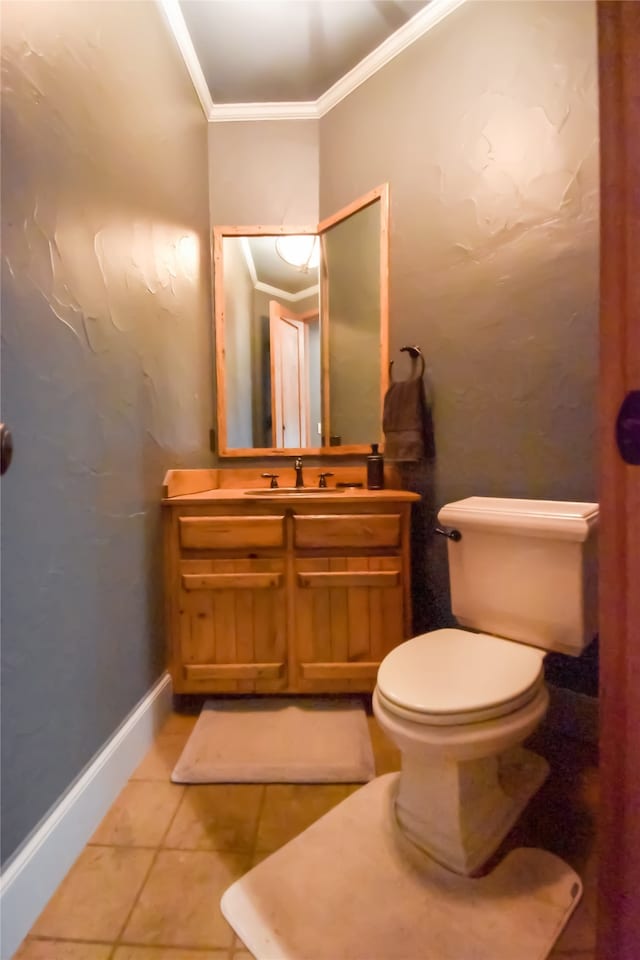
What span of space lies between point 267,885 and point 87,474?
3.52ft

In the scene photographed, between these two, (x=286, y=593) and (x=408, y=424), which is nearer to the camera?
(x=286, y=593)

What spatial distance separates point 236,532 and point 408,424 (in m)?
0.79

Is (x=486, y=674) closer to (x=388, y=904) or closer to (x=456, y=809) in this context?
(x=456, y=809)

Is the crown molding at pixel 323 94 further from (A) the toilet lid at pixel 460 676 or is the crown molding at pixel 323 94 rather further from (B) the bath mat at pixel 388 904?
(B) the bath mat at pixel 388 904

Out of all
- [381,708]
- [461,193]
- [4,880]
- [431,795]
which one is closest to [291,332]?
[461,193]

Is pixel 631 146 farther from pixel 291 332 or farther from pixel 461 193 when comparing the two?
pixel 291 332

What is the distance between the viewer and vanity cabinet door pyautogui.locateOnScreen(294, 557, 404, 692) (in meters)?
1.64

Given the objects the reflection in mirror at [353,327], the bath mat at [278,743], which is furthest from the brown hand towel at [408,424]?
the bath mat at [278,743]

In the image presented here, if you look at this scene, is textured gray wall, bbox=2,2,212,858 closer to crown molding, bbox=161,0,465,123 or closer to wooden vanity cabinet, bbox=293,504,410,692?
crown molding, bbox=161,0,465,123

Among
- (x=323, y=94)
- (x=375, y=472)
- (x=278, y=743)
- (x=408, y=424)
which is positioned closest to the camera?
(x=278, y=743)

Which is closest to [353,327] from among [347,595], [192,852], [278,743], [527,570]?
[347,595]

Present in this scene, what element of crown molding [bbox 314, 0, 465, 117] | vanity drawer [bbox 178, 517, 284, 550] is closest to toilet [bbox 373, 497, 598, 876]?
vanity drawer [bbox 178, 517, 284, 550]

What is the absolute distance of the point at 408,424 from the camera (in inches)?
69.6

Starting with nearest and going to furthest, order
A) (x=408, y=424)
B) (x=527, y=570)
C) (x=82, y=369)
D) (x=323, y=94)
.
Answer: (x=82, y=369) < (x=527, y=570) < (x=408, y=424) < (x=323, y=94)
